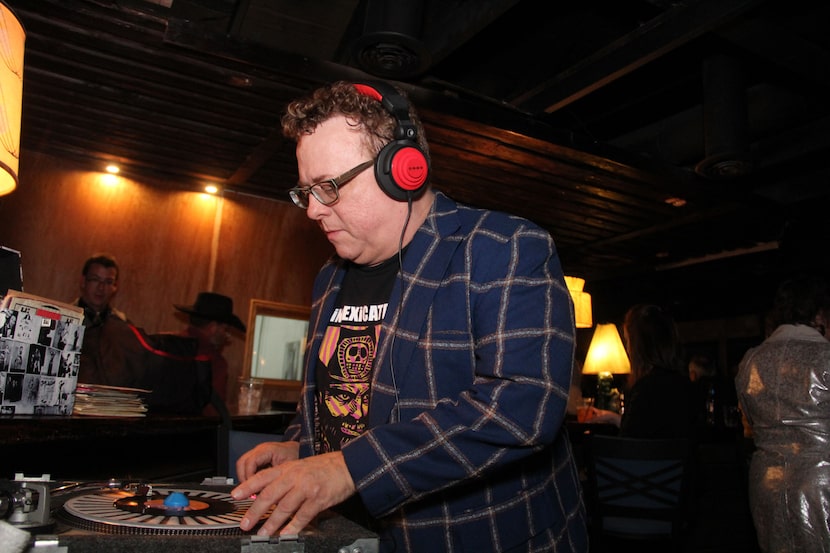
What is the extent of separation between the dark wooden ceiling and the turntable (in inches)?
115

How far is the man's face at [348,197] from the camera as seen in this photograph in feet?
4.42

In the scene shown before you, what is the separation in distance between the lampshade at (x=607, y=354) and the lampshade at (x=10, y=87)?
4.54m

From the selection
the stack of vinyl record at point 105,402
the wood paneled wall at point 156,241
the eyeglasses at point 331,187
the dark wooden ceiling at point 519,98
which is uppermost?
the dark wooden ceiling at point 519,98

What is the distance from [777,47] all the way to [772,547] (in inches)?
109

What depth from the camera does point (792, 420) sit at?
9.70ft

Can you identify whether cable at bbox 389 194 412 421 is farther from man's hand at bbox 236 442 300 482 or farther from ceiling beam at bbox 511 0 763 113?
ceiling beam at bbox 511 0 763 113

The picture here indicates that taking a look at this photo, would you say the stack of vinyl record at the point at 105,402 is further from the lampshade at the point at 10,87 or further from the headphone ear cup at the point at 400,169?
the headphone ear cup at the point at 400,169

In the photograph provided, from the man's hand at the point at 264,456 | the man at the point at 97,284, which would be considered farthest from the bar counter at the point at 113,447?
the man at the point at 97,284

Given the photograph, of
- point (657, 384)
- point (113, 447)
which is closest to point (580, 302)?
point (657, 384)

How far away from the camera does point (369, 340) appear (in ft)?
4.65

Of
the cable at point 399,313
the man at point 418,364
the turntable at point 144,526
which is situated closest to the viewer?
the turntable at point 144,526

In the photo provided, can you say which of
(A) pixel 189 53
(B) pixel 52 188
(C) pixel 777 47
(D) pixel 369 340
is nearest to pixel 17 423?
(D) pixel 369 340

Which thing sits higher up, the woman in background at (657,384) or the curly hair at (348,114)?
the curly hair at (348,114)

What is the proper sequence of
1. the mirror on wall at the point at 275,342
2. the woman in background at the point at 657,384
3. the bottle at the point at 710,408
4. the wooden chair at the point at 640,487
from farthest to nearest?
the mirror on wall at the point at 275,342
the bottle at the point at 710,408
the woman in background at the point at 657,384
the wooden chair at the point at 640,487
